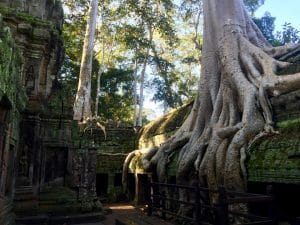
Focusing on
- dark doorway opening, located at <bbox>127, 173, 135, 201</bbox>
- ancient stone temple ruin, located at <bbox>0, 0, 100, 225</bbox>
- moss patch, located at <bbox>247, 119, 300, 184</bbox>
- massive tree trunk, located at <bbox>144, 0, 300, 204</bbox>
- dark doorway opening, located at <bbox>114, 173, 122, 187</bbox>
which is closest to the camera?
moss patch, located at <bbox>247, 119, 300, 184</bbox>

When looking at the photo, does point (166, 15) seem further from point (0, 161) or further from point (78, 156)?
point (0, 161)

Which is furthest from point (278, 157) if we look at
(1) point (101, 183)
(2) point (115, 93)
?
(2) point (115, 93)

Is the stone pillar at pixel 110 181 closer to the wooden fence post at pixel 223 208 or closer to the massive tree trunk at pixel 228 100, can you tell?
the massive tree trunk at pixel 228 100

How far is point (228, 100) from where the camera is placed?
705 centimetres

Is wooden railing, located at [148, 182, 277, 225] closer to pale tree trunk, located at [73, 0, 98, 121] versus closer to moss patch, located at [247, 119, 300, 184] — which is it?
moss patch, located at [247, 119, 300, 184]

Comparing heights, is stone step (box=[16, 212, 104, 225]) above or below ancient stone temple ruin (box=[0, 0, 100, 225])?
below

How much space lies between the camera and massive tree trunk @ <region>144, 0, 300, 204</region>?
5.95m

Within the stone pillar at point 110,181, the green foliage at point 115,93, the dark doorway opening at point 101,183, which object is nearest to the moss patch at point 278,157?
the stone pillar at point 110,181

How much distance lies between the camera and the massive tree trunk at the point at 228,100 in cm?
595

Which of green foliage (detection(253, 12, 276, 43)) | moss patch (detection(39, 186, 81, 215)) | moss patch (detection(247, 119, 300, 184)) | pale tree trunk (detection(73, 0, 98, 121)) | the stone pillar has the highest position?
green foliage (detection(253, 12, 276, 43))

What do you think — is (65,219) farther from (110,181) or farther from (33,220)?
(110,181)

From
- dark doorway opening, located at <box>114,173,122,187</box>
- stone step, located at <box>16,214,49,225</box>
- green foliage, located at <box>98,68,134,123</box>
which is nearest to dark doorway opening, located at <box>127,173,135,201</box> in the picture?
dark doorway opening, located at <box>114,173,122,187</box>

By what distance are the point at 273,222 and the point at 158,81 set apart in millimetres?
21512

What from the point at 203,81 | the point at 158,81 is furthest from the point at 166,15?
the point at 203,81
